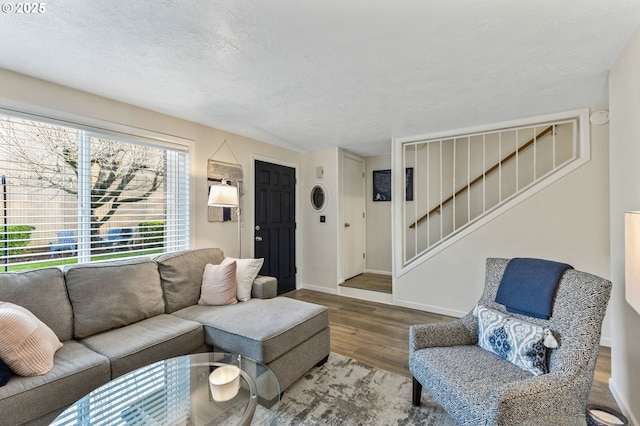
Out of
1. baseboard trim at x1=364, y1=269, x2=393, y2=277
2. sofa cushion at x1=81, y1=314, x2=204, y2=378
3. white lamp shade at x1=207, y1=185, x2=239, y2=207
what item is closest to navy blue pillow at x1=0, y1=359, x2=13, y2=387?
sofa cushion at x1=81, y1=314, x2=204, y2=378

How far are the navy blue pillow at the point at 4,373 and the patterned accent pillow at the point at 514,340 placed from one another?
251 cm

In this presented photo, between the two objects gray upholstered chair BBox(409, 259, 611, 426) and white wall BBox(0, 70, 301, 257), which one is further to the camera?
white wall BBox(0, 70, 301, 257)

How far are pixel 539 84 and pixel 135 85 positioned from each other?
3.19 metres

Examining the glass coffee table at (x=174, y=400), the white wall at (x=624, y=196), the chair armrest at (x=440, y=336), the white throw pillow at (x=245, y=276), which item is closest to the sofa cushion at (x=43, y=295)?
the glass coffee table at (x=174, y=400)

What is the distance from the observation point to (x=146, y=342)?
1.80m

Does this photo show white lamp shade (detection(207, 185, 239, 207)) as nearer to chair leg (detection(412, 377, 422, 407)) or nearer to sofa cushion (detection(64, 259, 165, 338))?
sofa cushion (detection(64, 259, 165, 338))

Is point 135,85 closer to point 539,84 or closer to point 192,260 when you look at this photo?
point 192,260

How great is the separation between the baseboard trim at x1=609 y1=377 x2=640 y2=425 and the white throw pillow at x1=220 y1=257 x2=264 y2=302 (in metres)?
2.69

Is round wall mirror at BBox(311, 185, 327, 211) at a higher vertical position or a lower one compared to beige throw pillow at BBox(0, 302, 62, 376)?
higher

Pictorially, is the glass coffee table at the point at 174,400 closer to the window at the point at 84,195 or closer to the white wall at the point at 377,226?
the window at the point at 84,195

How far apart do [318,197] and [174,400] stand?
3.43 meters

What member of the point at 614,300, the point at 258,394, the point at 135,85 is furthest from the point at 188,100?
the point at 614,300

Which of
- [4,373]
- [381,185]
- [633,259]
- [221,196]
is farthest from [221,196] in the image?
[381,185]

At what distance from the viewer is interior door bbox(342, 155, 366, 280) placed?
179 inches
